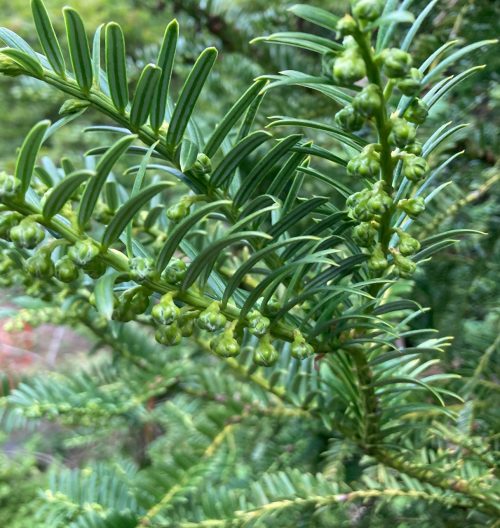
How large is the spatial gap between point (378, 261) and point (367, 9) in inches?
4.7

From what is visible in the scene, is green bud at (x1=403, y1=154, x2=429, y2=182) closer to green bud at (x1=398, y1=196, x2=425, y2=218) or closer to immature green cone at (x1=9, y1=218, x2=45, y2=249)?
green bud at (x1=398, y1=196, x2=425, y2=218)

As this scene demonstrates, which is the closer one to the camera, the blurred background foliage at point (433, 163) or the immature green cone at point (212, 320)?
the immature green cone at point (212, 320)

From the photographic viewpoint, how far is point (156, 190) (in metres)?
0.23

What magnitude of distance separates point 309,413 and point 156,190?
0.32 metres

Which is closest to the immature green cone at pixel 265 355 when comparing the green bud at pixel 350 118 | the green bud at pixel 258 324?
the green bud at pixel 258 324

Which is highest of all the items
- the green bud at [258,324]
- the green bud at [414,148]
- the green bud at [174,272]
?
the green bud at [414,148]

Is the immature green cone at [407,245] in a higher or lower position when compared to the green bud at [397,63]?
lower

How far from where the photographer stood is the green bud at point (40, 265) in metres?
0.25

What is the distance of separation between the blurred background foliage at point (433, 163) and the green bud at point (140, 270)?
0.87ft

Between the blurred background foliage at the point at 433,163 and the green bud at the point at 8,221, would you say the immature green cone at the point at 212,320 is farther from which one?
Result: the blurred background foliage at the point at 433,163

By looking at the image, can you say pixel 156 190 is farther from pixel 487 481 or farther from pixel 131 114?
pixel 487 481

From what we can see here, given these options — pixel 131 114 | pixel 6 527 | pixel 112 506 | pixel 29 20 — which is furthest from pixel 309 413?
pixel 29 20

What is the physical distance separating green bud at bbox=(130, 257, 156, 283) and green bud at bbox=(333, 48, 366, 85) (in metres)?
0.11

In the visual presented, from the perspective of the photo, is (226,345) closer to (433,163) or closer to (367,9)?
(367,9)
